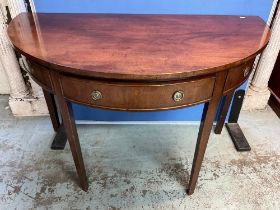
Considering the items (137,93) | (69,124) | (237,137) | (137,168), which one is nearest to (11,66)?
(69,124)

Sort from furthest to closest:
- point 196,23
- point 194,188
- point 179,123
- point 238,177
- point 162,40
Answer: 1. point 179,123
2. point 238,177
3. point 194,188
4. point 196,23
5. point 162,40

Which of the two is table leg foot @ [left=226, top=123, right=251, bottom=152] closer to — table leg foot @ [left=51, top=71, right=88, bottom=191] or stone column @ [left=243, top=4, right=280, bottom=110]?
stone column @ [left=243, top=4, right=280, bottom=110]

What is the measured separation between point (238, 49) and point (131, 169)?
37.3 inches

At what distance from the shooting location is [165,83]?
900mm

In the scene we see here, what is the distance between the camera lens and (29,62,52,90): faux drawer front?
3.21 feet

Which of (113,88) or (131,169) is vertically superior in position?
(113,88)

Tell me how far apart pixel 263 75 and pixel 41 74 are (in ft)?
4.94

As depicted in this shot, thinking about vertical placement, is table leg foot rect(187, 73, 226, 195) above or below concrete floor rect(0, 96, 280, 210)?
above

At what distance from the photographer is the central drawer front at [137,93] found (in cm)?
91

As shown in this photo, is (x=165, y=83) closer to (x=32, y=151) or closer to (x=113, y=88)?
(x=113, y=88)

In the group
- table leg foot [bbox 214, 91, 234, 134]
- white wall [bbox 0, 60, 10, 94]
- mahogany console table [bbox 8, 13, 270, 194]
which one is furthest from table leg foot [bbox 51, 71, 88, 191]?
white wall [bbox 0, 60, 10, 94]

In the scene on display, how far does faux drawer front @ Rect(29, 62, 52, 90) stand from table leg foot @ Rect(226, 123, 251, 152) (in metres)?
1.27

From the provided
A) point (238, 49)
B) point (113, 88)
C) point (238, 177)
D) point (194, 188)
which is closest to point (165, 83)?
point (113, 88)

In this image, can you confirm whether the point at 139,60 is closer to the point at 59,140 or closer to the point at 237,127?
the point at 59,140
